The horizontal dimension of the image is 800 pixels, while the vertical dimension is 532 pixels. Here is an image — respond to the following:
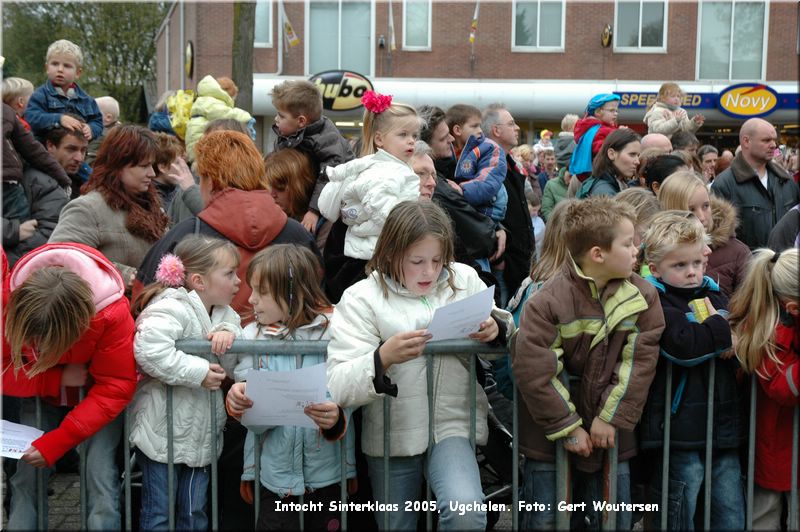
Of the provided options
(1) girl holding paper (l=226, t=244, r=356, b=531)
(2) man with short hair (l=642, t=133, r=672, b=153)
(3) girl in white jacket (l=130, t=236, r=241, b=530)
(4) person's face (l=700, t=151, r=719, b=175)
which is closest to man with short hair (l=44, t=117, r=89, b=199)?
(3) girl in white jacket (l=130, t=236, r=241, b=530)

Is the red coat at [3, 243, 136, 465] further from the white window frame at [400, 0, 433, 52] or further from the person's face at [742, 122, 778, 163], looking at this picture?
the white window frame at [400, 0, 433, 52]

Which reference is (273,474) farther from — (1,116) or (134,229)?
(1,116)

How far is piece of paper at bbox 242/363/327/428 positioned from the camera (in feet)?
11.5

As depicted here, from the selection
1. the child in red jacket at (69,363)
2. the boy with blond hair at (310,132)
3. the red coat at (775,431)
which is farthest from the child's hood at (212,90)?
the red coat at (775,431)

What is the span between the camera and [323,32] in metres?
25.5

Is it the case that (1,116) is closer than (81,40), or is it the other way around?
(1,116)

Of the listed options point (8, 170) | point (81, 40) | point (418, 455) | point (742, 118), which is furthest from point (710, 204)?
point (81, 40)

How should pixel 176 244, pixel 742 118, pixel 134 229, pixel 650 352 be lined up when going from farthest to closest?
pixel 742 118, pixel 134 229, pixel 176 244, pixel 650 352

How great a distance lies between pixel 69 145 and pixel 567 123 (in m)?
8.61

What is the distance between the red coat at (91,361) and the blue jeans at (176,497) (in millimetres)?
331

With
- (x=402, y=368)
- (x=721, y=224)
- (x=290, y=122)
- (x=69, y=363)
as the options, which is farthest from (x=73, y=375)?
(x=721, y=224)

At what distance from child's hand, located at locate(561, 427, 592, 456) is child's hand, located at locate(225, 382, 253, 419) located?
1.34 meters

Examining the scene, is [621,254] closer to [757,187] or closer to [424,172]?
[424,172]

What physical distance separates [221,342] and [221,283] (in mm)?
409
